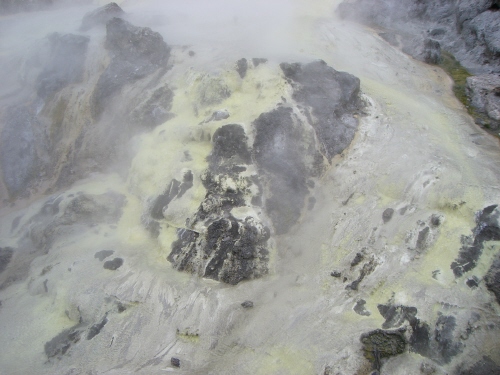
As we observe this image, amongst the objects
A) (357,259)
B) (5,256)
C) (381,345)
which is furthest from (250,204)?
(5,256)

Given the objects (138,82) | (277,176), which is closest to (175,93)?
(138,82)

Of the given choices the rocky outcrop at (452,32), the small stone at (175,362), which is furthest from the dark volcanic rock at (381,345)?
the rocky outcrop at (452,32)

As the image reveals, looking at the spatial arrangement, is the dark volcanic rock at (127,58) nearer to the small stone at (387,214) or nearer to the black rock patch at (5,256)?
the black rock patch at (5,256)

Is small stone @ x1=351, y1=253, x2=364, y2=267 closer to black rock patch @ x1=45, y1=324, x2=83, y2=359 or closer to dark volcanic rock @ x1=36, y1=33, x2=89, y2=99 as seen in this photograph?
black rock patch @ x1=45, y1=324, x2=83, y2=359

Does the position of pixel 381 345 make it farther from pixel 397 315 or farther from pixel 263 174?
pixel 263 174

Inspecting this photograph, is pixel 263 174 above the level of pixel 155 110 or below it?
above
